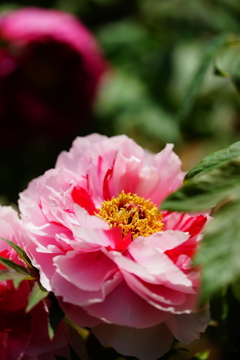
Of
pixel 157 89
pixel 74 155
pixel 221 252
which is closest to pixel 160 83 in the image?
pixel 157 89

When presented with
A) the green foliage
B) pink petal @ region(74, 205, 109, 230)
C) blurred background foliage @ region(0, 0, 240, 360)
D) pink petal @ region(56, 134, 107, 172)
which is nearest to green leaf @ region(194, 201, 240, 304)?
the green foliage

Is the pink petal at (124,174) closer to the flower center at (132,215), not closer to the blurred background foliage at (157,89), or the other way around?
the flower center at (132,215)

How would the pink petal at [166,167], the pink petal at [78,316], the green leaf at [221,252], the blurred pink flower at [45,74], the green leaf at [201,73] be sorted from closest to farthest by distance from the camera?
the green leaf at [221,252] → the pink petal at [78,316] → the pink petal at [166,167] → the green leaf at [201,73] → the blurred pink flower at [45,74]

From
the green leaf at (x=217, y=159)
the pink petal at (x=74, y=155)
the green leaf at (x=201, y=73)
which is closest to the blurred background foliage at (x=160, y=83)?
the green leaf at (x=201, y=73)

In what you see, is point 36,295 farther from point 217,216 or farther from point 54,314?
point 217,216

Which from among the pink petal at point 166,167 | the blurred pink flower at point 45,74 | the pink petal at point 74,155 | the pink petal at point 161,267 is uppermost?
the blurred pink flower at point 45,74

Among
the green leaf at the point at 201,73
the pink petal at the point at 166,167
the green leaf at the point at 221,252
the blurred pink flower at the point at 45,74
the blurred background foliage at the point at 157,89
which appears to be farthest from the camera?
the blurred background foliage at the point at 157,89

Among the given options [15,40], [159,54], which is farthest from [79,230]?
[159,54]
